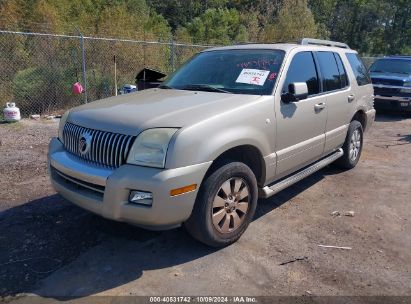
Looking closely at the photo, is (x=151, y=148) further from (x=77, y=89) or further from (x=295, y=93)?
(x=77, y=89)

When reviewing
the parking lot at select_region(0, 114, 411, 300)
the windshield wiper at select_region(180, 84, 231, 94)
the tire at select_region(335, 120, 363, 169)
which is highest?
the windshield wiper at select_region(180, 84, 231, 94)

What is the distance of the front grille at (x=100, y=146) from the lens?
3383 mm

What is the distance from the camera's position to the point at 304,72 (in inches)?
189

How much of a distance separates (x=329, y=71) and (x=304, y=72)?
30.1 inches

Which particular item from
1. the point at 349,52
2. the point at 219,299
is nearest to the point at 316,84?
the point at 349,52

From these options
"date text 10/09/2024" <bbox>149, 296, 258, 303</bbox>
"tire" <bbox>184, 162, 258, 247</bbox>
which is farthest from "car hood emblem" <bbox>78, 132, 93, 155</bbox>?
"date text 10/09/2024" <bbox>149, 296, 258, 303</bbox>

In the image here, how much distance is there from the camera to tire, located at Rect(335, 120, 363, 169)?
6059 millimetres

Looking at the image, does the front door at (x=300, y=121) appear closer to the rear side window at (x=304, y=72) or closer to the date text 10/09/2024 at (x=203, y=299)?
the rear side window at (x=304, y=72)

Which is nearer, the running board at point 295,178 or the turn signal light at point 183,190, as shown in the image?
the turn signal light at point 183,190

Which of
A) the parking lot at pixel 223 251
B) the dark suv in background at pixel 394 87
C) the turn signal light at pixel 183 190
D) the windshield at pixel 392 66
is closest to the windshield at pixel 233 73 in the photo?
the turn signal light at pixel 183 190

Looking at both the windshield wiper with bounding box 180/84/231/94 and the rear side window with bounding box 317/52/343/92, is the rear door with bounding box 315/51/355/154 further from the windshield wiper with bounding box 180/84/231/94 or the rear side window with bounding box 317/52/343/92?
the windshield wiper with bounding box 180/84/231/94

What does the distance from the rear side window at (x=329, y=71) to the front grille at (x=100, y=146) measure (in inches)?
114

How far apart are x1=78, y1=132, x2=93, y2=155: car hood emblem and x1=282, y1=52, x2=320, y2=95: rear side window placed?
79.6 inches

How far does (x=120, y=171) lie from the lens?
3295mm
